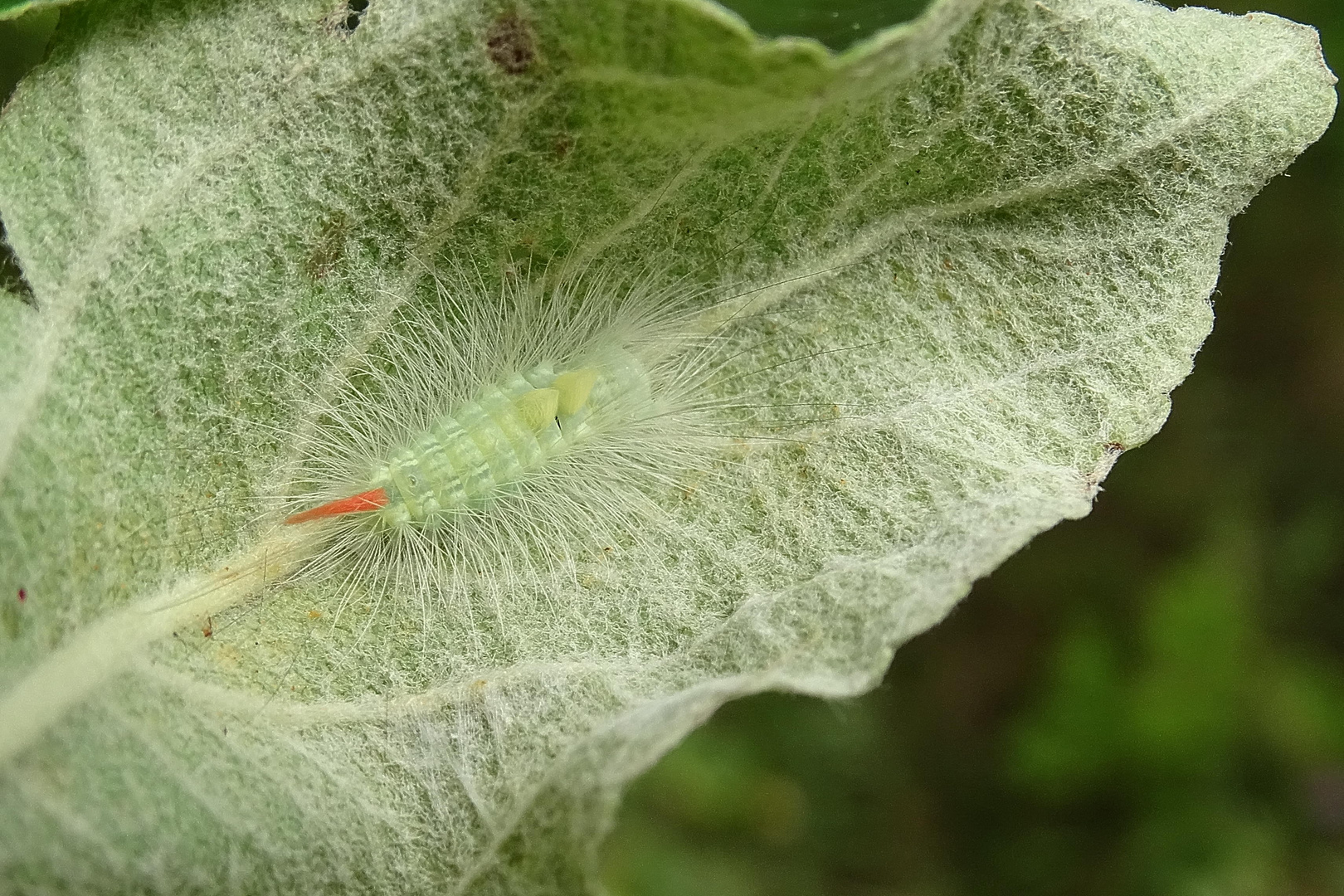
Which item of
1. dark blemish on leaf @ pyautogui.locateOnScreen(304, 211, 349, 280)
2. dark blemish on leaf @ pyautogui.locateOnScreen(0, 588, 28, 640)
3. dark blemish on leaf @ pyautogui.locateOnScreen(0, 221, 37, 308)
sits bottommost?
dark blemish on leaf @ pyautogui.locateOnScreen(0, 588, 28, 640)

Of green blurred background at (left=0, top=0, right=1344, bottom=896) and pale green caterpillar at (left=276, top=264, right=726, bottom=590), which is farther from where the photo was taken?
green blurred background at (left=0, top=0, right=1344, bottom=896)

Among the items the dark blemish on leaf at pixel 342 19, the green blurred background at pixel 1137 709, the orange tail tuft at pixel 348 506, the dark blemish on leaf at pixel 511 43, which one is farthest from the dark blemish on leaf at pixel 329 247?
the green blurred background at pixel 1137 709

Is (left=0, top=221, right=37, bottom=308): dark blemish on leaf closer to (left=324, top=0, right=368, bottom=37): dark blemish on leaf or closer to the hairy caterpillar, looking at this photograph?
the hairy caterpillar

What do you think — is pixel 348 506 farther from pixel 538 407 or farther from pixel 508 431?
pixel 538 407

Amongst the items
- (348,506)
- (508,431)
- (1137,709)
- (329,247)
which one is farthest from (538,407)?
(1137,709)

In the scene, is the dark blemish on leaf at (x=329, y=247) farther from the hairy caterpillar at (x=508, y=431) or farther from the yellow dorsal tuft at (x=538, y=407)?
the yellow dorsal tuft at (x=538, y=407)

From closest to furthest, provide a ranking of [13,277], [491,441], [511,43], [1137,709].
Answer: [511,43] → [13,277] → [491,441] → [1137,709]

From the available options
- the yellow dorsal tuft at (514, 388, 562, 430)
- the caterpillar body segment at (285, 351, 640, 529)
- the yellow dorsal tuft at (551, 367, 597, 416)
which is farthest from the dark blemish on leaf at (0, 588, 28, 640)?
the yellow dorsal tuft at (551, 367, 597, 416)
